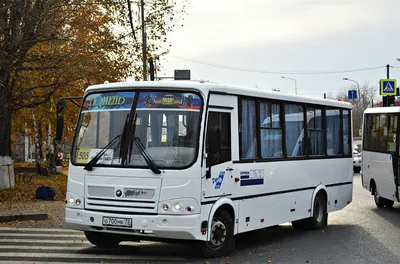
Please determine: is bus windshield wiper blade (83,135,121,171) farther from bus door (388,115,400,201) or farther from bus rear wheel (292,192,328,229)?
bus door (388,115,400,201)

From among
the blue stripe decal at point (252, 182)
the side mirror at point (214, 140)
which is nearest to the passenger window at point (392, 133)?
the blue stripe decal at point (252, 182)

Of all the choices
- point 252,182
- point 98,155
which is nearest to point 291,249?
point 252,182

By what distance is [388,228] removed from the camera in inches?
635

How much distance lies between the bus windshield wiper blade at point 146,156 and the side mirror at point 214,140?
0.90m

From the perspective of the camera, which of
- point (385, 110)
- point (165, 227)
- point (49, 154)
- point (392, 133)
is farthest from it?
point (49, 154)

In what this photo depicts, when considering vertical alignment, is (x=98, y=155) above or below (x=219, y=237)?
above

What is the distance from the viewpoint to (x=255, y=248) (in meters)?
A: 12.8

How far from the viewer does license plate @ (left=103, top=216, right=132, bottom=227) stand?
10688 millimetres

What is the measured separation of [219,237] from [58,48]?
16.2 metres

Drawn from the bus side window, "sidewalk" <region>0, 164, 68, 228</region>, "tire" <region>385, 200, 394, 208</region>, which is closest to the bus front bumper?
the bus side window

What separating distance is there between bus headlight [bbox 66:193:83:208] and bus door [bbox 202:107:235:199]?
78.4 inches

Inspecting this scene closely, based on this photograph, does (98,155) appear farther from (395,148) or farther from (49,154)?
(49,154)

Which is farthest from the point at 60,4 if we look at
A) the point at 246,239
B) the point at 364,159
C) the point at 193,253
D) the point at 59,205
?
the point at 193,253

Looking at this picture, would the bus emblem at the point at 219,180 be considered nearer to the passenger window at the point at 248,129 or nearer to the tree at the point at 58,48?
the passenger window at the point at 248,129
